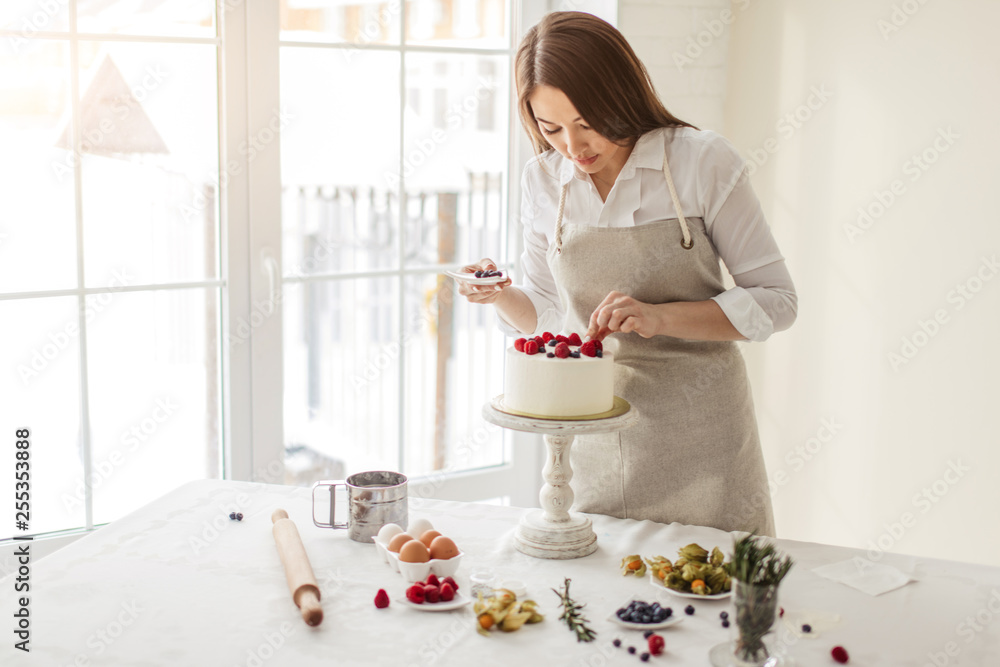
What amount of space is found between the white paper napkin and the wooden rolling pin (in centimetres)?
71

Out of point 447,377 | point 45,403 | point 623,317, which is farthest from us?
point 447,377

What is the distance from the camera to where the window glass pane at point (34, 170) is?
2.07 meters

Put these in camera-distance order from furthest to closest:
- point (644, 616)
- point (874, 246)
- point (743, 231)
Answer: point (874, 246) < point (743, 231) < point (644, 616)

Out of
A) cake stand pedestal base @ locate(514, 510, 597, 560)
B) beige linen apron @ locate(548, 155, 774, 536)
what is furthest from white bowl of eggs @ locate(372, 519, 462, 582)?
beige linen apron @ locate(548, 155, 774, 536)

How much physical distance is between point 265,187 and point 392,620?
4.89ft

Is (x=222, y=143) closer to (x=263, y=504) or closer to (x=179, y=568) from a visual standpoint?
(x=263, y=504)

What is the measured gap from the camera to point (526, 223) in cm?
178

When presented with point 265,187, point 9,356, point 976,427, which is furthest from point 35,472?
point 976,427

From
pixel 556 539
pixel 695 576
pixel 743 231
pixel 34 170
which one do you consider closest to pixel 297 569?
pixel 556 539

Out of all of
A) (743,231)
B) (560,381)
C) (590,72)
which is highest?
(590,72)

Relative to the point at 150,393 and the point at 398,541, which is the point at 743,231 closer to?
the point at 398,541

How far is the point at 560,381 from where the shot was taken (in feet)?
4.41

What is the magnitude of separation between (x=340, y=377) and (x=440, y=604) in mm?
1520

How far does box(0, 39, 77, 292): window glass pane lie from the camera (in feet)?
6.79
